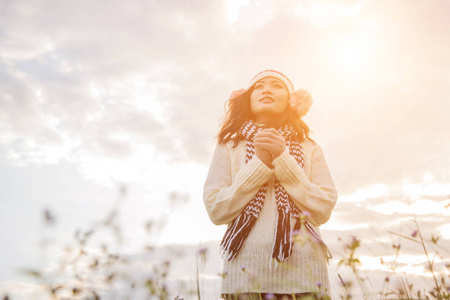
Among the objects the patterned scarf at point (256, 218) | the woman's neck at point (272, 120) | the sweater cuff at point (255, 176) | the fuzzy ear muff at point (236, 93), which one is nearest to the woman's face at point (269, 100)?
the woman's neck at point (272, 120)

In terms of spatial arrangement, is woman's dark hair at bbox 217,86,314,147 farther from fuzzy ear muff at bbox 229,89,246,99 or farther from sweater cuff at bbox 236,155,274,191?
sweater cuff at bbox 236,155,274,191

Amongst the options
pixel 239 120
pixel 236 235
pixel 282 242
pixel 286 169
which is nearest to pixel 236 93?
pixel 239 120

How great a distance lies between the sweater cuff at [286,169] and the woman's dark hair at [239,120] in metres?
0.62

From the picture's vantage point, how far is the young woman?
3.01m

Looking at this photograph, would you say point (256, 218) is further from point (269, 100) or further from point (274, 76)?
point (274, 76)

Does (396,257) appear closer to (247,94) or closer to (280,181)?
(280,181)

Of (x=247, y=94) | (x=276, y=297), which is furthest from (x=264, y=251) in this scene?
(x=247, y=94)

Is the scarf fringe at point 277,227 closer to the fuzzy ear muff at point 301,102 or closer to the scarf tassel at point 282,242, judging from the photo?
the scarf tassel at point 282,242

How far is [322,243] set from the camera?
3.19m

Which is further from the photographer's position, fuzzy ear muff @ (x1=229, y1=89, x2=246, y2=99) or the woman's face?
fuzzy ear muff @ (x1=229, y1=89, x2=246, y2=99)

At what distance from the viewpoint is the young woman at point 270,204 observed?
3.01 m

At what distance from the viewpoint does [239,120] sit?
403 cm

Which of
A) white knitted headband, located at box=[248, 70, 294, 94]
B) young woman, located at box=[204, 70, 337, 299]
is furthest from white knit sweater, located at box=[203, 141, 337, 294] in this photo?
white knitted headband, located at box=[248, 70, 294, 94]

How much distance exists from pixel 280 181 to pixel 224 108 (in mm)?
1443
